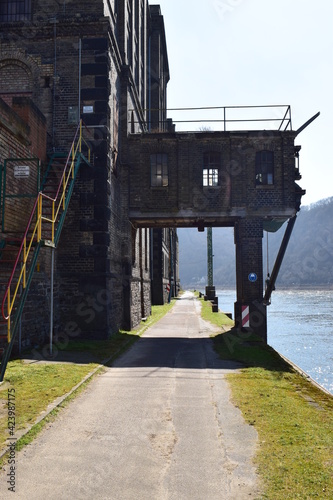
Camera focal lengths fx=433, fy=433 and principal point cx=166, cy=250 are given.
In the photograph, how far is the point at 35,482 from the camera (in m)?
4.70

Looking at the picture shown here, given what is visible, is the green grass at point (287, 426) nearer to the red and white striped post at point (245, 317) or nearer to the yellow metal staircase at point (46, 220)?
the red and white striped post at point (245, 317)

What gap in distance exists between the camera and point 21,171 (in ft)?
38.9

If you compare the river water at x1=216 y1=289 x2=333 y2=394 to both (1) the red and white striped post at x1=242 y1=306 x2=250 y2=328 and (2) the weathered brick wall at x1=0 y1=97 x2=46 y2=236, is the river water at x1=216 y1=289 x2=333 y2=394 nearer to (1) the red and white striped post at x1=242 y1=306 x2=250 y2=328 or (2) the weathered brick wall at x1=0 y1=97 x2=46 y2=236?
(1) the red and white striped post at x1=242 y1=306 x2=250 y2=328

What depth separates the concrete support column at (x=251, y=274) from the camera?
18234mm

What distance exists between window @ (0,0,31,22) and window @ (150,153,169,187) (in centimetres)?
731

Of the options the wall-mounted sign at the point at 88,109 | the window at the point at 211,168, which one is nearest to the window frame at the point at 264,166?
the window at the point at 211,168

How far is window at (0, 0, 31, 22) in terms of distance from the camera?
16344 millimetres

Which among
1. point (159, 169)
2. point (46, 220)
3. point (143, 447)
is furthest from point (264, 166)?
point (143, 447)

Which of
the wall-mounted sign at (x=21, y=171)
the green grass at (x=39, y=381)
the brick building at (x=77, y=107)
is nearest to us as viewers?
the green grass at (x=39, y=381)

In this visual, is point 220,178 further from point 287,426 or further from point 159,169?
point 287,426

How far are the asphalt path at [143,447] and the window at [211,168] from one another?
434 inches

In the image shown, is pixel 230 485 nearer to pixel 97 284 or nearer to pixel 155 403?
pixel 155 403

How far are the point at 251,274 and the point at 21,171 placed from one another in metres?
10.5

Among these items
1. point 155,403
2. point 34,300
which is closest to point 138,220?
point 34,300
